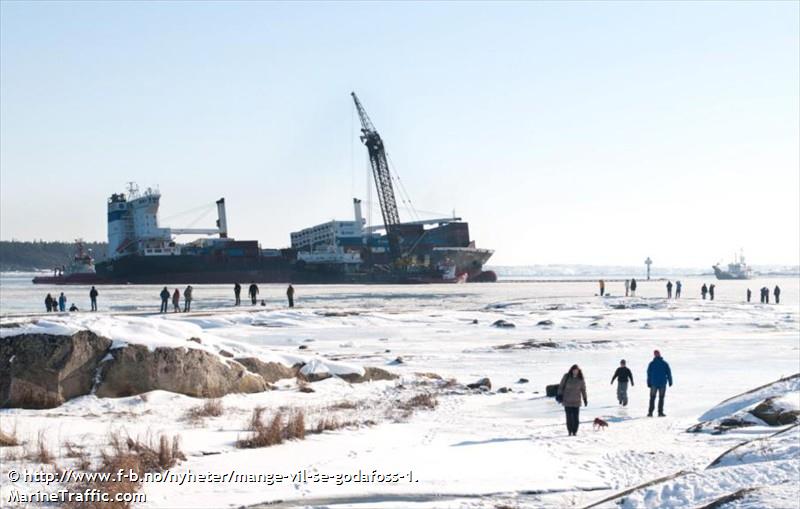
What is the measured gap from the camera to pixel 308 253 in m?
105

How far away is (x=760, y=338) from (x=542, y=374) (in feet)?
37.1

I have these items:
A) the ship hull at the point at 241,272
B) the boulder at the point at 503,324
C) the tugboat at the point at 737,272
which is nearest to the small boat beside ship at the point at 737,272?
the tugboat at the point at 737,272

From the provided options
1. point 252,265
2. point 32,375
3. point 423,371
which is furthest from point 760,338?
point 252,265

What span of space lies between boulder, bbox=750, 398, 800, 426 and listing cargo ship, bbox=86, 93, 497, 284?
276 feet

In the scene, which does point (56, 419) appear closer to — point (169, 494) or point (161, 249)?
point (169, 494)

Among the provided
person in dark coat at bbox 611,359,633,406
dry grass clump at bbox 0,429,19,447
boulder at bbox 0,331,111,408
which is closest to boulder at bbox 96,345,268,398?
boulder at bbox 0,331,111,408

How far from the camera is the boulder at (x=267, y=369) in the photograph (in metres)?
14.9

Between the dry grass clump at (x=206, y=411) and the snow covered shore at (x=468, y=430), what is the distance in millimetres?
152

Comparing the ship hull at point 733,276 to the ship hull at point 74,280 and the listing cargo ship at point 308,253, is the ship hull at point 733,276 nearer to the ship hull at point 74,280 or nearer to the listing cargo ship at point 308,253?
the listing cargo ship at point 308,253

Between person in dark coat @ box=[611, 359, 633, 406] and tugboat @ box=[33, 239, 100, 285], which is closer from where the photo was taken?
person in dark coat @ box=[611, 359, 633, 406]

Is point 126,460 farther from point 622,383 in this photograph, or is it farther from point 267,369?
point 622,383

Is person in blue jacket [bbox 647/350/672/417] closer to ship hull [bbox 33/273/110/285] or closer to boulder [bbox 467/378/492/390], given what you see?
boulder [bbox 467/378/492/390]

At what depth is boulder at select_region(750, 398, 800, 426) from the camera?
10.2 meters

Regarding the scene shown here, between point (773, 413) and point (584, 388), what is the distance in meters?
2.27
